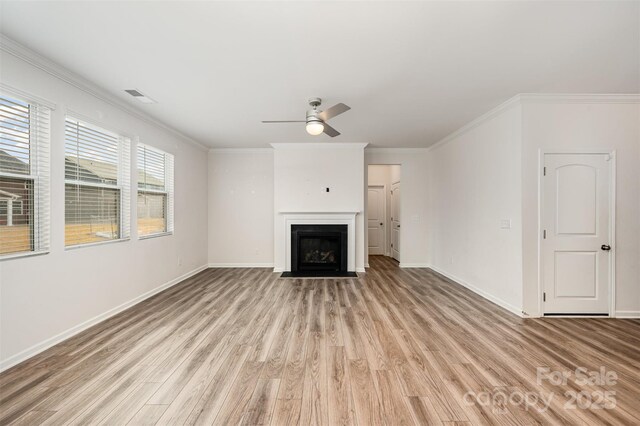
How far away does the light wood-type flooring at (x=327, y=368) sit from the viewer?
1672mm

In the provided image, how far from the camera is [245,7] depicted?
5.88ft

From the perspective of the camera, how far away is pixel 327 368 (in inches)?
84.1

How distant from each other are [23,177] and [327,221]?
433cm

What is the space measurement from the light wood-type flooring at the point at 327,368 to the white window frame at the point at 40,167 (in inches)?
42.4

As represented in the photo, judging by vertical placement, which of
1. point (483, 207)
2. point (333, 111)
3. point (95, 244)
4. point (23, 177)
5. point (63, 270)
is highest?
point (333, 111)

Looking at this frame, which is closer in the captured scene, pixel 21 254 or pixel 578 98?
pixel 21 254

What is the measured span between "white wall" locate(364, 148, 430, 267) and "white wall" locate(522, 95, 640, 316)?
112 inches

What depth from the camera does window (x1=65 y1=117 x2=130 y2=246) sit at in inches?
109

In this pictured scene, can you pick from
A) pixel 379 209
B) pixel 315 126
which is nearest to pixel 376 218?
pixel 379 209

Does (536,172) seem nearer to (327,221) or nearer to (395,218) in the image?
(327,221)

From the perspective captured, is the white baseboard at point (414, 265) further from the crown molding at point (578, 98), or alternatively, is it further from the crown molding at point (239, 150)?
the crown molding at point (239, 150)

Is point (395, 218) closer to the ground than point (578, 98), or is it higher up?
closer to the ground

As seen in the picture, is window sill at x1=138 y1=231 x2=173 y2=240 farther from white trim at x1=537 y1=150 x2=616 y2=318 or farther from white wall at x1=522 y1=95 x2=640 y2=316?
white trim at x1=537 y1=150 x2=616 y2=318

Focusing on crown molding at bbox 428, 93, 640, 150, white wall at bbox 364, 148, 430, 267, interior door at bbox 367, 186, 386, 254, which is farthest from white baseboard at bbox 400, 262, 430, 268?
crown molding at bbox 428, 93, 640, 150
